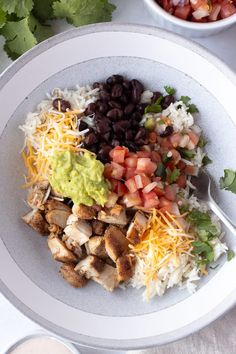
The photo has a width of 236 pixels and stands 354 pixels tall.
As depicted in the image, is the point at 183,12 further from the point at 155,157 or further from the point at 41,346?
the point at 41,346

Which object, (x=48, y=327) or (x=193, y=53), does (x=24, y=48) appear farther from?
(x=48, y=327)

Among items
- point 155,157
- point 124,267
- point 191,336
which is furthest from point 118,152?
point 191,336

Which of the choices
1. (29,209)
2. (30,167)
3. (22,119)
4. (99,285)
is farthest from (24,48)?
(99,285)

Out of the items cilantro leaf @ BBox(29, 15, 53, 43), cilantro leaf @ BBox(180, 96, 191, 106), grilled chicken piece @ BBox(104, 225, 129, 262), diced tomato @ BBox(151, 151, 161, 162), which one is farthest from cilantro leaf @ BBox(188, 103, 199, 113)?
cilantro leaf @ BBox(29, 15, 53, 43)

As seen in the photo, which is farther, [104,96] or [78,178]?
[104,96]

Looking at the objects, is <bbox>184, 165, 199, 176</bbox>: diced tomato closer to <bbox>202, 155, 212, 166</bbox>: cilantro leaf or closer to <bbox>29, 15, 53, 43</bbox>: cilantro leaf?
<bbox>202, 155, 212, 166</bbox>: cilantro leaf

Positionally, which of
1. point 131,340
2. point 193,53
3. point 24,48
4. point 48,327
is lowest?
point 131,340

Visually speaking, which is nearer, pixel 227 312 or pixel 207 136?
pixel 227 312

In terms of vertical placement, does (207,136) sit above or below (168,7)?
below
